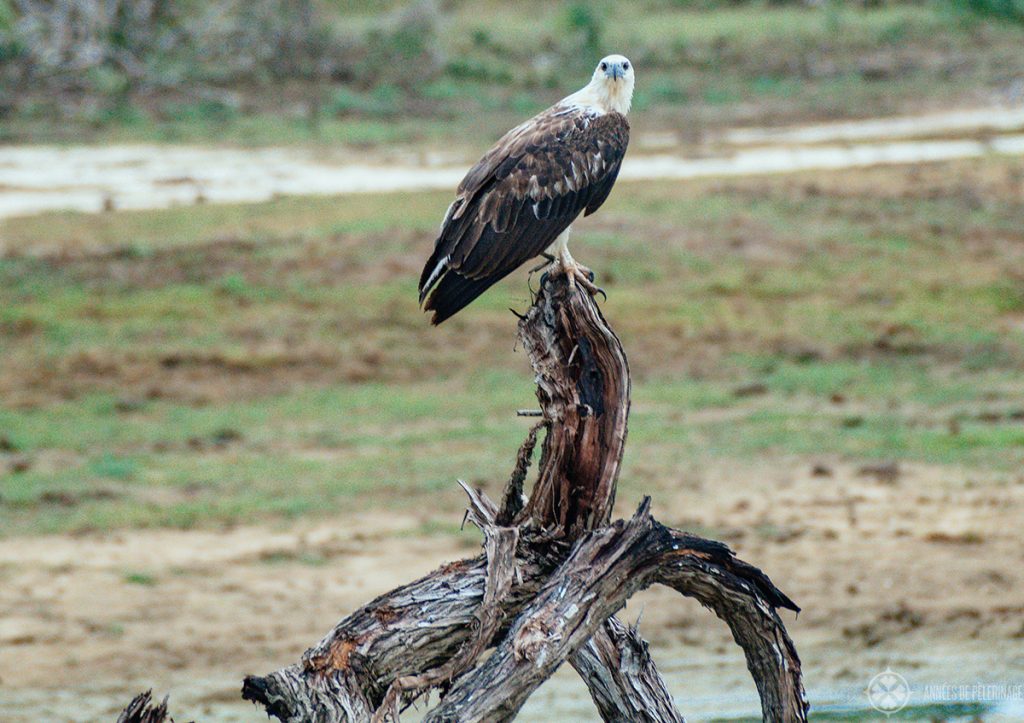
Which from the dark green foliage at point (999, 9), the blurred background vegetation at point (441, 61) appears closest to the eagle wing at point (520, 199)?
the blurred background vegetation at point (441, 61)

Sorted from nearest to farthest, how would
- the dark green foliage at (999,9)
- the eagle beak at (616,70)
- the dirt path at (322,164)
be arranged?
the eagle beak at (616,70) < the dirt path at (322,164) < the dark green foliage at (999,9)

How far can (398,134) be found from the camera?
19.4 meters

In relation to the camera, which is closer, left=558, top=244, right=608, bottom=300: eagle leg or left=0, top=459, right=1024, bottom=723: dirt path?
left=558, top=244, right=608, bottom=300: eagle leg

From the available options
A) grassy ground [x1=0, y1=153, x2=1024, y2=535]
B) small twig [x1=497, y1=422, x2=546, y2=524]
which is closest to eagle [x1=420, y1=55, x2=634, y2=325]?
small twig [x1=497, y1=422, x2=546, y2=524]

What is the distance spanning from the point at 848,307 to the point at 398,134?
852cm

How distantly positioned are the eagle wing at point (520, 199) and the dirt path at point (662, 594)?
99.6 inches

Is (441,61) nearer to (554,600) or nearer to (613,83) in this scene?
(613,83)

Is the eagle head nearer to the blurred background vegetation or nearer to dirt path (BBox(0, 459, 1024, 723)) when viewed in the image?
dirt path (BBox(0, 459, 1024, 723))

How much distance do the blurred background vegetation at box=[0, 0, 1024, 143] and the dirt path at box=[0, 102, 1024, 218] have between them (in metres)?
1.12

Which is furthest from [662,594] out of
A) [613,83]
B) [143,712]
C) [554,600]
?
[143,712]

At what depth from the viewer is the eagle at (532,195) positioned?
15.5ft

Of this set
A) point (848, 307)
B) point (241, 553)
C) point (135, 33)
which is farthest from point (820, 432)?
point (135, 33)

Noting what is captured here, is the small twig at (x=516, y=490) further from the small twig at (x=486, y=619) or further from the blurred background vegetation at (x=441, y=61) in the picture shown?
the blurred background vegetation at (x=441, y=61)

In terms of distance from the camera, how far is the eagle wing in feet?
15.5
